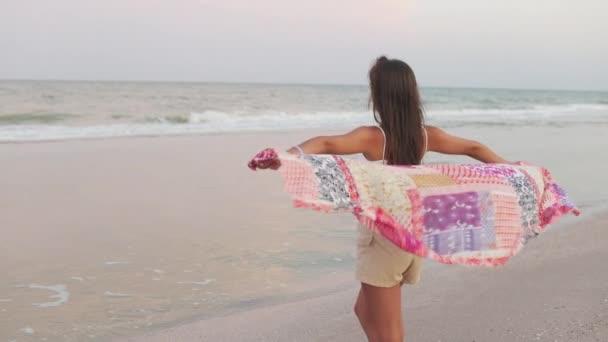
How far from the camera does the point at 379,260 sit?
2.67 m

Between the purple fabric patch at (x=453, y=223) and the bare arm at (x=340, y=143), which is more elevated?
the bare arm at (x=340, y=143)

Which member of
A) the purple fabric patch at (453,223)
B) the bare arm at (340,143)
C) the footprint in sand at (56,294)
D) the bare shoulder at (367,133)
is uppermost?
the bare shoulder at (367,133)

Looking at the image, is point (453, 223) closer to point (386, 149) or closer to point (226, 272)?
point (386, 149)

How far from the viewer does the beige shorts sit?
8.75 feet

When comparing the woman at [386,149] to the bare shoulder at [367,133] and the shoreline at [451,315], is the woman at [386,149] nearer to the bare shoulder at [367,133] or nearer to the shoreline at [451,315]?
the bare shoulder at [367,133]

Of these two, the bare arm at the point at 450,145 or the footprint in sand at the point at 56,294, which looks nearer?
the bare arm at the point at 450,145

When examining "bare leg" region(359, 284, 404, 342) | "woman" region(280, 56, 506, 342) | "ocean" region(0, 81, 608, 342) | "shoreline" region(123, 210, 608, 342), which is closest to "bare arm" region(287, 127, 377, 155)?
"woman" region(280, 56, 506, 342)

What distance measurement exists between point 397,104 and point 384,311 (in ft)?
2.78

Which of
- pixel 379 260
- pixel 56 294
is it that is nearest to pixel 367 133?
pixel 379 260

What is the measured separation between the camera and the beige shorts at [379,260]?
2666mm

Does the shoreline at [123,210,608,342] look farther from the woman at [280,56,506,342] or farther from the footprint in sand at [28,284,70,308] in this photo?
the woman at [280,56,506,342]

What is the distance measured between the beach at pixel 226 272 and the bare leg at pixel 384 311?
1.05 m

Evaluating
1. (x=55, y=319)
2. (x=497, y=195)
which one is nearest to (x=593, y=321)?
(x=497, y=195)

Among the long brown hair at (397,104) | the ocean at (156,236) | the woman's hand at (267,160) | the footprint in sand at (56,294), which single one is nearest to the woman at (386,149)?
the long brown hair at (397,104)
